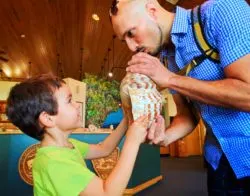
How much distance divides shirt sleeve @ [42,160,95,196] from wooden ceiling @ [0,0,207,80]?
2.96 meters

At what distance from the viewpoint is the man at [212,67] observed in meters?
0.77

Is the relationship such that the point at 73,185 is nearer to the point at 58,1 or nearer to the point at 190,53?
the point at 190,53

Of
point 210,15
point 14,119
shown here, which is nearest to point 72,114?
point 14,119

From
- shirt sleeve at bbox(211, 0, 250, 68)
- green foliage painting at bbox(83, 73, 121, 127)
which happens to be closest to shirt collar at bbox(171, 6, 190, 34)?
shirt sleeve at bbox(211, 0, 250, 68)

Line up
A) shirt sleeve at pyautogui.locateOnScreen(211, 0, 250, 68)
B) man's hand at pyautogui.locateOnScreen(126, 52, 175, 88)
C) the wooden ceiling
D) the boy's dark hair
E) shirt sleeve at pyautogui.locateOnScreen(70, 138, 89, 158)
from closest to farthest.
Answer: shirt sleeve at pyautogui.locateOnScreen(211, 0, 250, 68) < man's hand at pyautogui.locateOnScreen(126, 52, 175, 88) < the boy's dark hair < shirt sleeve at pyautogui.locateOnScreen(70, 138, 89, 158) < the wooden ceiling

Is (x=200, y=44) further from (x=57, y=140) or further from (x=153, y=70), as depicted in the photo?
(x=57, y=140)

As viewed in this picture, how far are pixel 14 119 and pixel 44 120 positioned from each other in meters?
0.14

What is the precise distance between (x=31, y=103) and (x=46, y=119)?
9 centimetres

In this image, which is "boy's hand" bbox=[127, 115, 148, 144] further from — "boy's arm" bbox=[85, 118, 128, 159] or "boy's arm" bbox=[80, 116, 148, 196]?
"boy's arm" bbox=[85, 118, 128, 159]

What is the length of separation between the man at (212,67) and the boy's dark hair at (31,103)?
405 mm

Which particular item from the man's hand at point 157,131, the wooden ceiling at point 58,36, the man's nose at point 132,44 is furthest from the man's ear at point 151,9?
the wooden ceiling at point 58,36

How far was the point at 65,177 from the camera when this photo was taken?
3.28ft

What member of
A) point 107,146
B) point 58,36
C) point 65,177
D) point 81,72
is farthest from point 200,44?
point 81,72

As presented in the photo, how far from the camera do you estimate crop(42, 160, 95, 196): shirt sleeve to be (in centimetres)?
99
